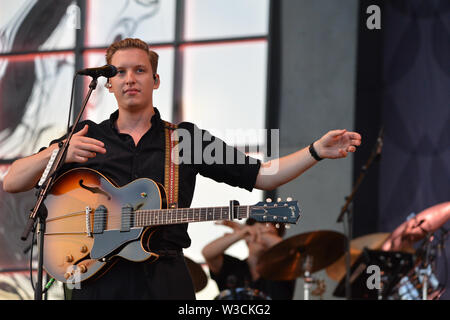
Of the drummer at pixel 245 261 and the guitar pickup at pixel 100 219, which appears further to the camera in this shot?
the drummer at pixel 245 261

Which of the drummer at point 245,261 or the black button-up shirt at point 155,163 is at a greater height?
the black button-up shirt at point 155,163

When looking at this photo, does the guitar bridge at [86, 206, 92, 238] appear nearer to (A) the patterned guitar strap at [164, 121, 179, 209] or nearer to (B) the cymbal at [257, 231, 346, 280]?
(A) the patterned guitar strap at [164, 121, 179, 209]

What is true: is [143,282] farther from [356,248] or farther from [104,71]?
[356,248]

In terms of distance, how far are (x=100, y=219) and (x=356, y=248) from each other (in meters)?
2.58

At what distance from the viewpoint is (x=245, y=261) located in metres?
5.22

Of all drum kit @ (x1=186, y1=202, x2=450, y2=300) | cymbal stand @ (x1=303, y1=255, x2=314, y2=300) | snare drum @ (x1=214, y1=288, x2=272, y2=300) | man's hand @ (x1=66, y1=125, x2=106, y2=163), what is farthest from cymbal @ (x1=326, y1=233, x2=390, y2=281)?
man's hand @ (x1=66, y1=125, x2=106, y2=163)

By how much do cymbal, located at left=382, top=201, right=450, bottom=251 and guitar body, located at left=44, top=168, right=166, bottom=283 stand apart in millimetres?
2195

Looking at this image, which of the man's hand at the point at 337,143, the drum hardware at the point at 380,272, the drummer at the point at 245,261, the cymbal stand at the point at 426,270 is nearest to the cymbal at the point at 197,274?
the drummer at the point at 245,261

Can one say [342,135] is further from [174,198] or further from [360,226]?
[360,226]

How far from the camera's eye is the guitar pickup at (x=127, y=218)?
266cm

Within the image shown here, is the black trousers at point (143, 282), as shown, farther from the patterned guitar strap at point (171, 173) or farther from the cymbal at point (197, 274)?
the cymbal at point (197, 274)

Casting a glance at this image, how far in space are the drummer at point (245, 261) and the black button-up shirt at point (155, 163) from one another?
229 centimetres

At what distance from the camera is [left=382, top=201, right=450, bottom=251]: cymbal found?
4.16m

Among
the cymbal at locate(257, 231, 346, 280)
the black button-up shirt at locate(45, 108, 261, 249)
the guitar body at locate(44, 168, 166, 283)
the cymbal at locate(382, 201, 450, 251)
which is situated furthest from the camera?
the cymbal at locate(257, 231, 346, 280)
